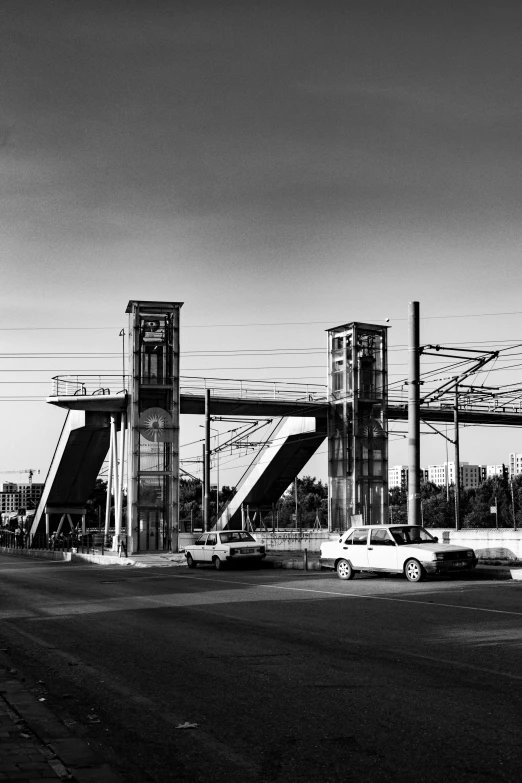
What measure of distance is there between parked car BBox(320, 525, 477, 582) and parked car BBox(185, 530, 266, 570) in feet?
21.8

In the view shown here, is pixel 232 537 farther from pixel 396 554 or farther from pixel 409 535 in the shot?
pixel 396 554

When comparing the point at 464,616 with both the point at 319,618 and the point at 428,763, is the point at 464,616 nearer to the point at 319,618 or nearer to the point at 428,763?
the point at 319,618

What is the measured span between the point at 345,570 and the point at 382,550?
1459 millimetres

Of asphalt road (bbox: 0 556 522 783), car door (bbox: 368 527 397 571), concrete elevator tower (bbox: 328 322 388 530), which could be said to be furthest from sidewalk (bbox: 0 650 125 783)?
concrete elevator tower (bbox: 328 322 388 530)

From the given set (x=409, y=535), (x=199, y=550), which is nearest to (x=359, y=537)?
(x=409, y=535)

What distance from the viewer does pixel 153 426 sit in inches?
1890

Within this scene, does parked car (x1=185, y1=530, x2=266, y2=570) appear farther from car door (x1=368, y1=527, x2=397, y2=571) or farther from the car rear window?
car door (x1=368, y1=527, x2=397, y2=571)

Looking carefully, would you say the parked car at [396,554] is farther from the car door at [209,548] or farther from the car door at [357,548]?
the car door at [209,548]

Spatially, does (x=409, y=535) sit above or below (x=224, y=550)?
above

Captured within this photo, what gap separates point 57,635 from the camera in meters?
13.3

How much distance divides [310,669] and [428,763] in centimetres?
381

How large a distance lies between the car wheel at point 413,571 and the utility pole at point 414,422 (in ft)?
12.1

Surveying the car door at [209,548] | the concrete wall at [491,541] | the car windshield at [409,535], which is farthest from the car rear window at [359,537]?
the car door at [209,548]

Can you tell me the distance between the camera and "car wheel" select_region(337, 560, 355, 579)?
24.6 m
